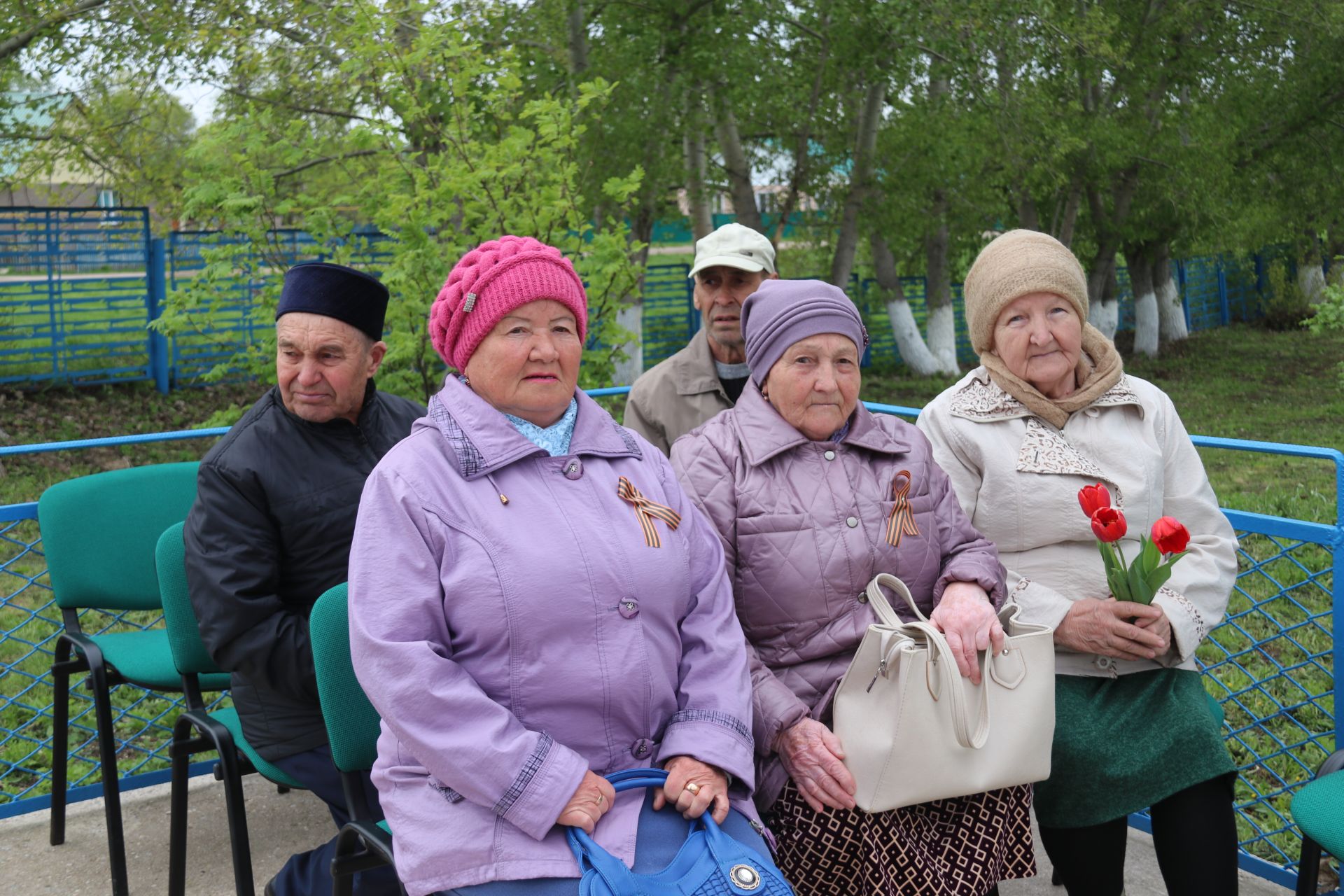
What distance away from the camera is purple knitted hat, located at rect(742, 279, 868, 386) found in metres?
2.59

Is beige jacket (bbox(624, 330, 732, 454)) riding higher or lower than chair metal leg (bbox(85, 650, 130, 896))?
higher

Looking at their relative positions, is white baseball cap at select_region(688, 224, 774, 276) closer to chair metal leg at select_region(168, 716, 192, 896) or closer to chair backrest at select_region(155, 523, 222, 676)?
chair backrest at select_region(155, 523, 222, 676)

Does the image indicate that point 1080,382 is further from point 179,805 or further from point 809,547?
point 179,805

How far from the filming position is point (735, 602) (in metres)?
2.54

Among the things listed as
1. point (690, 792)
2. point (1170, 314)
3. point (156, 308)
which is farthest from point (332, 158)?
point (1170, 314)

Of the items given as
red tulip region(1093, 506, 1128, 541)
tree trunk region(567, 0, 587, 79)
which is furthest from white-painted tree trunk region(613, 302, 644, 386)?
red tulip region(1093, 506, 1128, 541)

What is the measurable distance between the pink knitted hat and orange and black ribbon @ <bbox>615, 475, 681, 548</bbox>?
364 millimetres

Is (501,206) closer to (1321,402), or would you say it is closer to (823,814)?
(823,814)

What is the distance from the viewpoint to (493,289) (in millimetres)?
2270

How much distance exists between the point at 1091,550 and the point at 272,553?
Answer: 6.20 ft

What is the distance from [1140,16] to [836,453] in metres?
14.8

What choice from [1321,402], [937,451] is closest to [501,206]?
[937,451]

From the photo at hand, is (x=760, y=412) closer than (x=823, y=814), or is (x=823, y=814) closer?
(x=823, y=814)

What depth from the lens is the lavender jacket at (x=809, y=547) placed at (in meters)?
2.47
